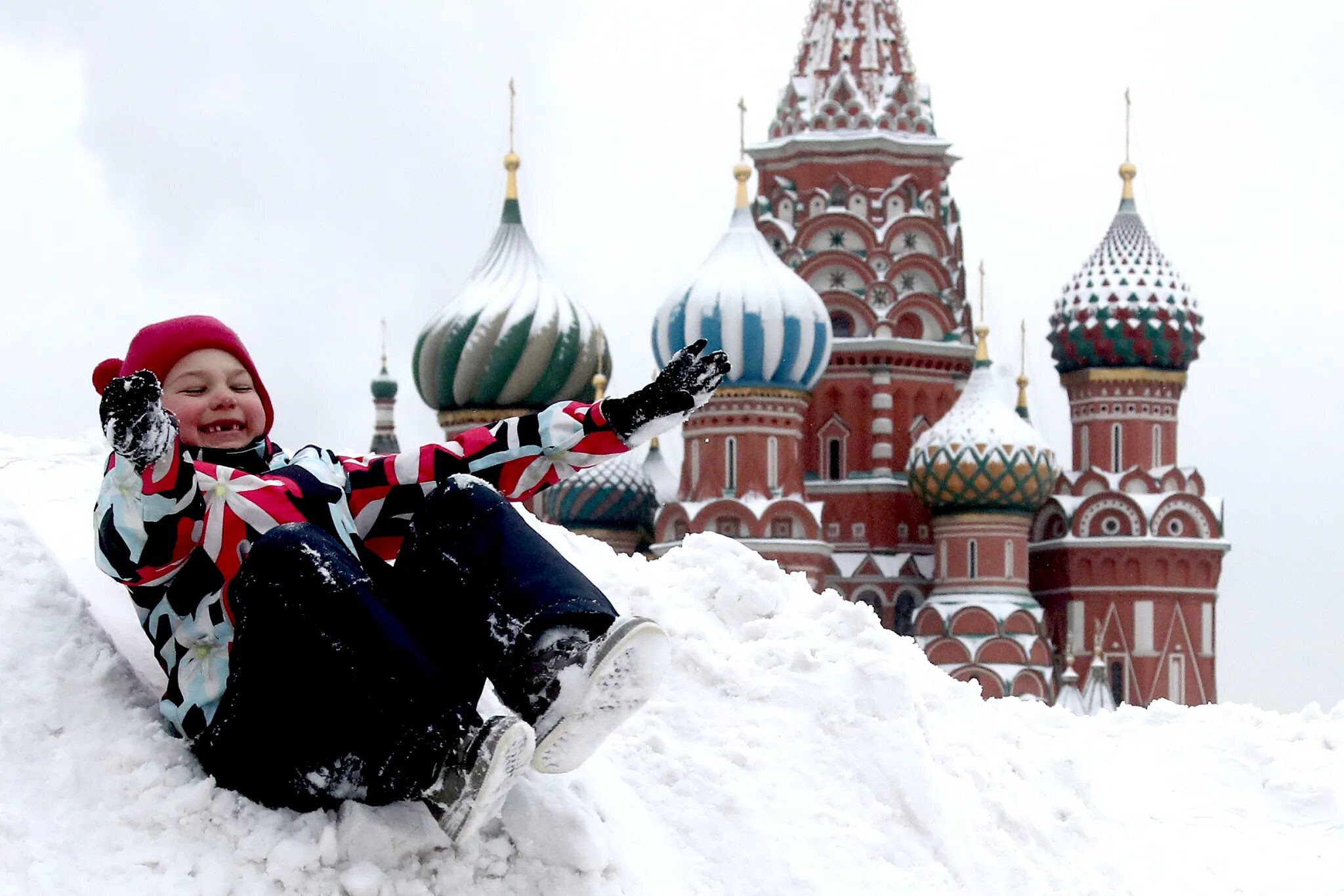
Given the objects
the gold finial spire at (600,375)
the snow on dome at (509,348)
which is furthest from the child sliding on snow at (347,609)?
the gold finial spire at (600,375)

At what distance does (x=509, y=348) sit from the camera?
84.3ft

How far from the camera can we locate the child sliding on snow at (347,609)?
107 inches

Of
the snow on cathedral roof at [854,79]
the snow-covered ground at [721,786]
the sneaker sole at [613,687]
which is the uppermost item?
the snow on cathedral roof at [854,79]

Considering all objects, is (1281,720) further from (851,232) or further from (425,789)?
(851,232)

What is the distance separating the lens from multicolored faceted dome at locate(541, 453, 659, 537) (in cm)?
2498

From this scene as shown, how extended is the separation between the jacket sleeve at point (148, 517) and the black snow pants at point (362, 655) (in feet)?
0.39

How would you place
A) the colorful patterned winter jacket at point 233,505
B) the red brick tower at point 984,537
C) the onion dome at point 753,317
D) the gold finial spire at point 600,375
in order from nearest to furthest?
the colorful patterned winter jacket at point 233,505, the red brick tower at point 984,537, the onion dome at point 753,317, the gold finial spire at point 600,375

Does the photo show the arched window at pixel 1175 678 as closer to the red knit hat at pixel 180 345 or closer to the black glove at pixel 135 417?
the red knit hat at pixel 180 345

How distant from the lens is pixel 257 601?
2.77 meters

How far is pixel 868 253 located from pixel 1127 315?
334 centimetres

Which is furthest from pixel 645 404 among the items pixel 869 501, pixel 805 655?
pixel 869 501

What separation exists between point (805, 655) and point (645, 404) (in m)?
1.05

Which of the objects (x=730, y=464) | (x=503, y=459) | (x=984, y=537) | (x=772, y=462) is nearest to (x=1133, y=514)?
(x=984, y=537)

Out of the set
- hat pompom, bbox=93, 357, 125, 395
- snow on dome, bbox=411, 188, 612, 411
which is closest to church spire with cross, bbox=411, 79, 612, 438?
snow on dome, bbox=411, 188, 612, 411
